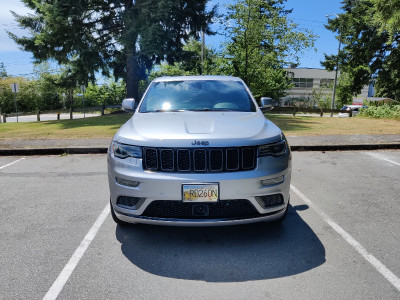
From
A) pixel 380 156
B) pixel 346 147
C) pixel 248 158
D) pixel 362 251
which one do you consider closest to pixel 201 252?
pixel 248 158

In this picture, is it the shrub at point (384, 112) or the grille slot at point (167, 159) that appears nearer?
the grille slot at point (167, 159)

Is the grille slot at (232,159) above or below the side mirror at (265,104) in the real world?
below

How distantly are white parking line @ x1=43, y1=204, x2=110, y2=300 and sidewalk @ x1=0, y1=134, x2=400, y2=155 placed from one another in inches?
192

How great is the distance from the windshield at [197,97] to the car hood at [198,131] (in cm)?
41

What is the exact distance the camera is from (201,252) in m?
3.17

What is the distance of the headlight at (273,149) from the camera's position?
3160mm

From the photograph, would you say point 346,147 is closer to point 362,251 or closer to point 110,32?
point 362,251

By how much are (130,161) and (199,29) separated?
20.8 meters

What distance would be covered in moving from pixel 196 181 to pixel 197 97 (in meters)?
1.84

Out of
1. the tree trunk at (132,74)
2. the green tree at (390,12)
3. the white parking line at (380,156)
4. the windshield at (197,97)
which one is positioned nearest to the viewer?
the windshield at (197,97)

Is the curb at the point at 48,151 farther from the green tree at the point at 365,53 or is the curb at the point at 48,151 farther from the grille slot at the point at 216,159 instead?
the green tree at the point at 365,53

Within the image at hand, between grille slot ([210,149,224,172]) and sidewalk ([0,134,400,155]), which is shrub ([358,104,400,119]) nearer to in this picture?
sidewalk ([0,134,400,155])

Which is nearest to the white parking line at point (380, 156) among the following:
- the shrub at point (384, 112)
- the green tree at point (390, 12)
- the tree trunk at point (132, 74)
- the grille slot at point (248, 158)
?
the grille slot at point (248, 158)

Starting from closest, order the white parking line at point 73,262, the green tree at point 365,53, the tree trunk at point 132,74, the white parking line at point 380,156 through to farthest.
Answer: the white parking line at point 73,262 → the white parking line at point 380,156 → the tree trunk at point 132,74 → the green tree at point 365,53
